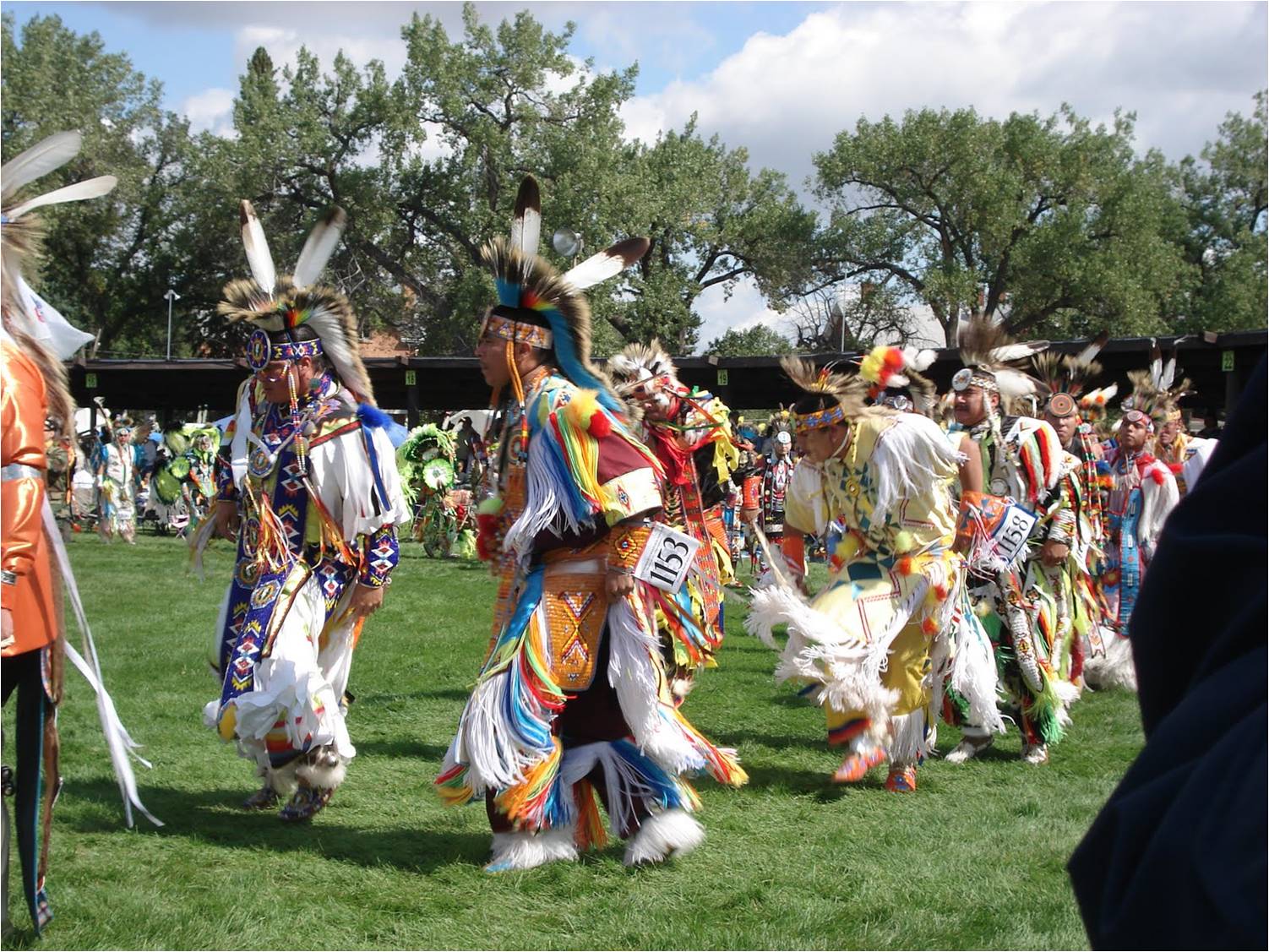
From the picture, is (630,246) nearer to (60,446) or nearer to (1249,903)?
(60,446)

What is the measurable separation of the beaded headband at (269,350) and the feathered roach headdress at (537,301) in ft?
3.06

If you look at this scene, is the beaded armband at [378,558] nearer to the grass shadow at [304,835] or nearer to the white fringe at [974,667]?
the grass shadow at [304,835]

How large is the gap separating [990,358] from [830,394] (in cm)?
170

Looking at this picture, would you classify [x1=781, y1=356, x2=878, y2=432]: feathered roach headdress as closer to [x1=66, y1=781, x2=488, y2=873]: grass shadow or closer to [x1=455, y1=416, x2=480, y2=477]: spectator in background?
[x1=66, y1=781, x2=488, y2=873]: grass shadow

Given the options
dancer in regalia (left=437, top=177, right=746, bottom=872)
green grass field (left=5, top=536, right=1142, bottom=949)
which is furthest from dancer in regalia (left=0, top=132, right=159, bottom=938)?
dancer in regalia (left=437, top=177, right=746, bottom=872)

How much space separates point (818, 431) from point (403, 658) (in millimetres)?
4496

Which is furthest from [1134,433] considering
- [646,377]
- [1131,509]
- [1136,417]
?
[646,377]

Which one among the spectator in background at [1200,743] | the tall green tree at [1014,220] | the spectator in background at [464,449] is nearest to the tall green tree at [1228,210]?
the tall green tree at [1014,220]

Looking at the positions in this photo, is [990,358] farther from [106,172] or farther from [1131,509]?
[106,172]

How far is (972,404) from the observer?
22.5 ft

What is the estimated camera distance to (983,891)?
4.26 m

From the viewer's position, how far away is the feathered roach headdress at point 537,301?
180 inches

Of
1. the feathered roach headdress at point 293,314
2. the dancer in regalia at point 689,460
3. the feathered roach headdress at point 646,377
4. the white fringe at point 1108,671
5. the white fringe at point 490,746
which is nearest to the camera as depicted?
the white fringe at point 490,746

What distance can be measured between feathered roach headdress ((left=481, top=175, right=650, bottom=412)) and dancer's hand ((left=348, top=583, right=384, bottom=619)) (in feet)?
3.91
